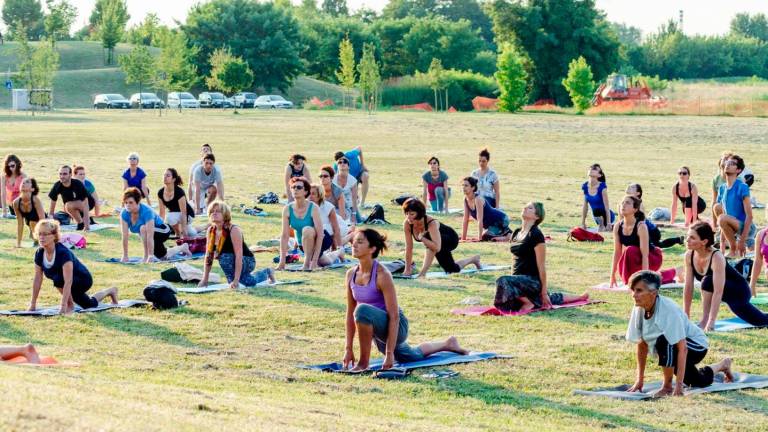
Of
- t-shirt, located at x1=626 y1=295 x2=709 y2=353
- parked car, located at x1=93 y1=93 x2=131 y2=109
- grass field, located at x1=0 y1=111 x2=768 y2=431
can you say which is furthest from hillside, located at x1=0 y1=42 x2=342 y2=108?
t-shirt, located at x1=626 y1=295 x2=709 y2=353

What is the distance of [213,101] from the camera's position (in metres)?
90.1

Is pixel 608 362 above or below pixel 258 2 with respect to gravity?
below

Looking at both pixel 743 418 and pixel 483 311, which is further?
pixel 483 311

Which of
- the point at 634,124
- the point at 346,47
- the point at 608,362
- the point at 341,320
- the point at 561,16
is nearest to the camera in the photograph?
the point at 608,362

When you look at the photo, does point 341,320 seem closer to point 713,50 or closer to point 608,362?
point 608,362

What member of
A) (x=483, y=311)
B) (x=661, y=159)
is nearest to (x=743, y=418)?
(x=483, y=311)

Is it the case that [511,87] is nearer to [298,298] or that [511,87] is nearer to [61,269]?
[298,298]

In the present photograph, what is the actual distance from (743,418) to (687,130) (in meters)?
45.6

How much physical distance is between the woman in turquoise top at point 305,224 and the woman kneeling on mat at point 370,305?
5.90 m

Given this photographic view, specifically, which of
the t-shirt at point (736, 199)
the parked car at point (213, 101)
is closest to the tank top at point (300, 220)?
the t-shirt at point (736, 199)

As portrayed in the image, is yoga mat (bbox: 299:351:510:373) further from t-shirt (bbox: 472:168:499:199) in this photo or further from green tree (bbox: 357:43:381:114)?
green tree (bbox: 357:43:381:114)

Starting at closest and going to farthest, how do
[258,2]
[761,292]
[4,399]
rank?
[4,399], [761,292], [258,2]

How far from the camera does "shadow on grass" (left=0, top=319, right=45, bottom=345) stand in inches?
465

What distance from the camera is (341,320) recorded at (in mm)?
12820
